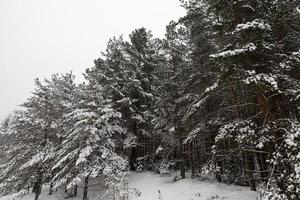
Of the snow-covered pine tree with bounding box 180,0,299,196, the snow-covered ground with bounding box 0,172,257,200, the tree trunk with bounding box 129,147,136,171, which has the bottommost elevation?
the snow-covered ground with bounding box 0,172,257,200

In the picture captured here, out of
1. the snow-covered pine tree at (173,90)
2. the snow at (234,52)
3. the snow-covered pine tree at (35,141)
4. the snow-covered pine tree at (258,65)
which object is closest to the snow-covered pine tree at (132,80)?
the snow-covered pine tree at (173,90)

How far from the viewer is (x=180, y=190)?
1555cm

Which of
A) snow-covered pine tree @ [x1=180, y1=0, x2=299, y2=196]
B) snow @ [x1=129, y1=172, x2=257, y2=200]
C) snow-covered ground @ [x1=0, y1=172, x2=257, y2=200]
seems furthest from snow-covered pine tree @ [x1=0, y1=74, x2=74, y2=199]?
snow-covered pine tree @ [x1=180, y1=0, x2=299, y2=196]

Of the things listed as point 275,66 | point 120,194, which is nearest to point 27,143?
point 120,194

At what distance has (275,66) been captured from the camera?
9.61 metres

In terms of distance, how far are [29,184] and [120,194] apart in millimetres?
9871

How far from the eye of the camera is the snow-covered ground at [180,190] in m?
13.9

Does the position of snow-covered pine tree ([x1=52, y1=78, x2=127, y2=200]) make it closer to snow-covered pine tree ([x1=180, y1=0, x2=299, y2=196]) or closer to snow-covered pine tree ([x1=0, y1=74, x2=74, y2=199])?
snow-covered pine tree ([x1=0, y1=74, x2=74, y2=199])

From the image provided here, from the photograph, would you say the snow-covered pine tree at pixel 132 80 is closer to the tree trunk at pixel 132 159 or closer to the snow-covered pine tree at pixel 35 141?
the tree trunk at pixel 132 159

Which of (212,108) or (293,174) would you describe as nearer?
(293,174)

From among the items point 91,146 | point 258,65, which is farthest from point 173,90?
point 258,65

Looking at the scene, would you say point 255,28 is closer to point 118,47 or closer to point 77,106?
point 77,106

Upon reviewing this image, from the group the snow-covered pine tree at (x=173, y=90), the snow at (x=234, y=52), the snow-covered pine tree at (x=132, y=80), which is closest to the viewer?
the snow at (x=234, y=52)

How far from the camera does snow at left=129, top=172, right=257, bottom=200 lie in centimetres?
1388
